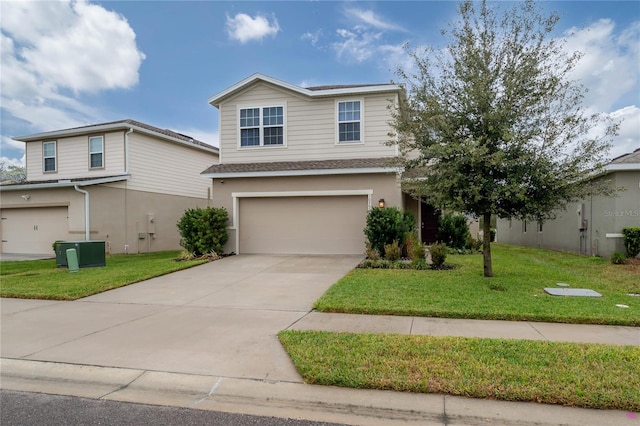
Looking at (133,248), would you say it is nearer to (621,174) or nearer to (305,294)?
(305,294)

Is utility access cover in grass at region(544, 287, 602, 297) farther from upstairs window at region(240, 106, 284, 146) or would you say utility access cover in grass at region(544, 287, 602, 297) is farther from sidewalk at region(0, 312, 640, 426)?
upstairs window at region(240, 106, 284, 146)

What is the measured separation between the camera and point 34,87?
1811cm

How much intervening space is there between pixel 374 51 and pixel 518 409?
14.3 meters

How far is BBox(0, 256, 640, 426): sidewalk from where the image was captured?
133 inches

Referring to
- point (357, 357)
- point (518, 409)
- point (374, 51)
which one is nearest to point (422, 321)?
point (357, 357)

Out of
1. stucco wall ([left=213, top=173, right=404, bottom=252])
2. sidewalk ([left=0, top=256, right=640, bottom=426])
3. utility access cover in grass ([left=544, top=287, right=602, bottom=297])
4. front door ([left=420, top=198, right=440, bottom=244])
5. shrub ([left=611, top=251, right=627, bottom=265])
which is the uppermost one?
stucco wall ([left=213, top=173, right=404, bottom=252])

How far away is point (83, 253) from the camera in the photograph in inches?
466

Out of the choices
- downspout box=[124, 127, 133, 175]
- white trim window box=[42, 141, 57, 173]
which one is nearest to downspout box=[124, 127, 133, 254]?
downspout box=[124, 127, 133, 175]

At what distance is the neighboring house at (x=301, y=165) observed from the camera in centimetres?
1404

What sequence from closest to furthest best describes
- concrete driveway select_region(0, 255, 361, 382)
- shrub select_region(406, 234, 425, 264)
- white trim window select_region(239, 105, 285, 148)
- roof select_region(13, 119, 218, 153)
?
concrete driveway select_region(0, 255, 361, 382), shrub select_region(406, 234, 425, 264), white trim window select_region(239, 105, 285, 148), roof select_region(13, 119, 218, 153)

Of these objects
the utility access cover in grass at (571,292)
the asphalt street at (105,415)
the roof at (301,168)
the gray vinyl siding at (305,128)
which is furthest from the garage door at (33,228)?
the utility access cover in grass at (571,292)

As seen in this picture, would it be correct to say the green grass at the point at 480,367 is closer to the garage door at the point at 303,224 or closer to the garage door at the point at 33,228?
the garage door at the point at 303,224

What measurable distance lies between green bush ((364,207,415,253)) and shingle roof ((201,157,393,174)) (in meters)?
1.92

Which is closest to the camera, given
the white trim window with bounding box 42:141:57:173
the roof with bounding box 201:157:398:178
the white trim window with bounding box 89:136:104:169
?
the roof with bounding box 201:157:398:178
